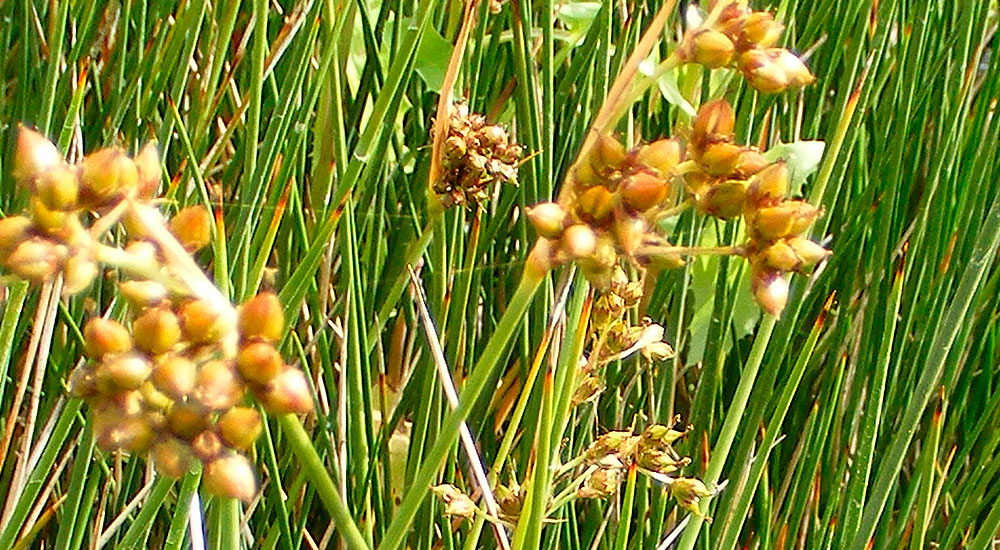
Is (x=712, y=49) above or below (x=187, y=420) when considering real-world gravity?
above

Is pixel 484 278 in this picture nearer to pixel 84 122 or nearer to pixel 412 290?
pixel 412 290

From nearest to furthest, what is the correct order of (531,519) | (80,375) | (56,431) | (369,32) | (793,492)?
(80,375)
(531,519)
(56,431)
(369,32)
(793,492)

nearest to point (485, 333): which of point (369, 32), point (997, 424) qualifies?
point (369, 32)

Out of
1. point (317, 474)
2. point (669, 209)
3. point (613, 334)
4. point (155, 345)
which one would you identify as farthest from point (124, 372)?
point (613, 334)

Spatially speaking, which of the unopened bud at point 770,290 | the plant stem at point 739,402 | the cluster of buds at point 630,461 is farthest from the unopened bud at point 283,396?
the plant stem at point 739,402

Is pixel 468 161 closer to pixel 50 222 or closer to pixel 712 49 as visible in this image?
pixel 712 49

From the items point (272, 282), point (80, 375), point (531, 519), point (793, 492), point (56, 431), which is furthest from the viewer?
point (793, 492)
